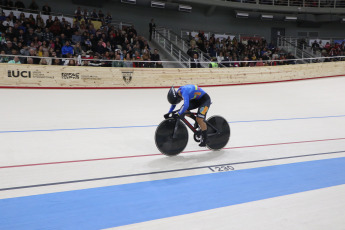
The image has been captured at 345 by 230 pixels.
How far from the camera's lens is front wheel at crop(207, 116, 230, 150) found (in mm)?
4215

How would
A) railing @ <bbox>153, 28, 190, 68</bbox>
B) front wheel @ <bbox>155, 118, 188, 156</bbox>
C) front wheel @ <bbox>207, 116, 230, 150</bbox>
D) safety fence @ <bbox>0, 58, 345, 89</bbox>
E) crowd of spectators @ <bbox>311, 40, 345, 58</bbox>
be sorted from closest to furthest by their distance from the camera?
front wheel @ <bbox>155, 118, 188, 156</bbox>
front wheel @ <bbox>207, 116, 230, 150</bbox>
safety fence @ <bbox>0, 58, 345, 89</bbox>
railing @ <bbox>153, 28, 190, 68</bbox>
crowd of spectators @ <bbox>311, 40, 345, 58</bbox>

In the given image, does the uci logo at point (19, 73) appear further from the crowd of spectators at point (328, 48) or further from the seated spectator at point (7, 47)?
the crowd of spectators at point (328, 48)

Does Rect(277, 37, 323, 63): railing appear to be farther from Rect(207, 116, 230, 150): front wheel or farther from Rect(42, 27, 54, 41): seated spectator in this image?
Rect(207, 116, 230, 150): front wheel

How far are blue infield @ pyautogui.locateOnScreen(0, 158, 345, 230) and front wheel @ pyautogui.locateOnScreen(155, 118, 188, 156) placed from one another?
636 mm

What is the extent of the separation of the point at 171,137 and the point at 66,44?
25.3 feet

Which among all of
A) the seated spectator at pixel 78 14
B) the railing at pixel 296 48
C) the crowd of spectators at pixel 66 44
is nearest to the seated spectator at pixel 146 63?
the crowd of spectators at pixel 66 44

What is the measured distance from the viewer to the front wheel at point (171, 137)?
149 inches

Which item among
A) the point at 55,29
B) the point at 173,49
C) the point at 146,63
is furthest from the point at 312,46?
the point at 55,29

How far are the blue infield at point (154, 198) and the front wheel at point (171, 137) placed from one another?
64 centimetres

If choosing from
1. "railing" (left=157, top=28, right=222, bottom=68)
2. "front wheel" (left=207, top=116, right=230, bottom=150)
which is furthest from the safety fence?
"front wheel" (left=207, top=116, right=230, bottom=150)

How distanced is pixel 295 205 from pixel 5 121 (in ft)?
16.6

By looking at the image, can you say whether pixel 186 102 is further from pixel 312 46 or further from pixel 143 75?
pixel 312 46

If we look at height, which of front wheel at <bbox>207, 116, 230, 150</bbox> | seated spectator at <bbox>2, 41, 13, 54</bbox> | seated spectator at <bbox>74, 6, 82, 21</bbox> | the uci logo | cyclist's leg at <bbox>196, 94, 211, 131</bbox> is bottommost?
front wheel at <bbox>207, 116, 230, 150</bbox>

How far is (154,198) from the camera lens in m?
2.85
